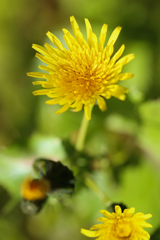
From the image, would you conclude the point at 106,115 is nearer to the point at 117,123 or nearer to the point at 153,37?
the point at 117,123

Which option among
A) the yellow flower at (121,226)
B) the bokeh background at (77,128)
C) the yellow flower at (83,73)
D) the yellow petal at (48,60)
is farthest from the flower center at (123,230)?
the yellow petal at (48,60)

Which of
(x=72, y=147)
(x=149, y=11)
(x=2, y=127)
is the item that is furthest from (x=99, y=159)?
(x=149, y=11)

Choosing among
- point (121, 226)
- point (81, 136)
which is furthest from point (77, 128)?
point (121, 226)

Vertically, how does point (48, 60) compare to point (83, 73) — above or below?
above

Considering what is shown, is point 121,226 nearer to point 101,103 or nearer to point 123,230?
point 123,230

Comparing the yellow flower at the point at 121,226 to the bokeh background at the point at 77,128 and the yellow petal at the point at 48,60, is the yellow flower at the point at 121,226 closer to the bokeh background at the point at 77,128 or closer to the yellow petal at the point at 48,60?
the bokeh background at the point at 77,128

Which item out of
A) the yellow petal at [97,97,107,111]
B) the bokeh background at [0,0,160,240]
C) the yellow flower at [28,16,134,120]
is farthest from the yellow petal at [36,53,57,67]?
the bokeh background at [0,0,160,240]

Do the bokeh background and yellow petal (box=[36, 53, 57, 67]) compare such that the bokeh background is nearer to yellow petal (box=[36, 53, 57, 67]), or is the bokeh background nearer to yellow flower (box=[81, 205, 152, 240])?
yellow flower (box=[81, 205, 152, 240])
